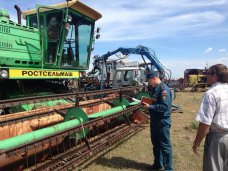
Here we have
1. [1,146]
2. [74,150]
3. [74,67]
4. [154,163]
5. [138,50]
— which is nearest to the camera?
[1,146]

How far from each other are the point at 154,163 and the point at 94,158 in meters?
1.04

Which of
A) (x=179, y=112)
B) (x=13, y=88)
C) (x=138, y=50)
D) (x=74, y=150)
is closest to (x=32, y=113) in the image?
(x=74, y=150)

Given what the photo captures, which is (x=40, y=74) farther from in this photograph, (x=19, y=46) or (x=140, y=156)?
(x=140, y=156)

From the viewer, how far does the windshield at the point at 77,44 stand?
7.77 metres

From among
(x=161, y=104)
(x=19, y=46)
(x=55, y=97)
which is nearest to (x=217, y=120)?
(x=161, y=104)

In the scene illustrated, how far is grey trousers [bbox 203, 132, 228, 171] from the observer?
3322 mm

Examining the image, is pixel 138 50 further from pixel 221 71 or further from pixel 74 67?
pixel 221 71

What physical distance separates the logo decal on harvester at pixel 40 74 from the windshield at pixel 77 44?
0.23 metres

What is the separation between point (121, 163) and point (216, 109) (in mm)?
2511

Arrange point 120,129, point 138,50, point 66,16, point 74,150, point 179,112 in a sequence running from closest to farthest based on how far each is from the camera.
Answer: point 74,150
point 120,129
point 66,16
point 179,112
point 138,50

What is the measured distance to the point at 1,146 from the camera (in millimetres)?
3342

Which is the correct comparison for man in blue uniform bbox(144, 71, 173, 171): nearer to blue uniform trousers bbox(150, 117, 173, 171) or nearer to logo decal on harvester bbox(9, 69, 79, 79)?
blue uniform trousers bbox(150, 117, 173, 171)

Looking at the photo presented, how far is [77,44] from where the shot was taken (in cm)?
804

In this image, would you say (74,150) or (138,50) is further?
(138,50)
